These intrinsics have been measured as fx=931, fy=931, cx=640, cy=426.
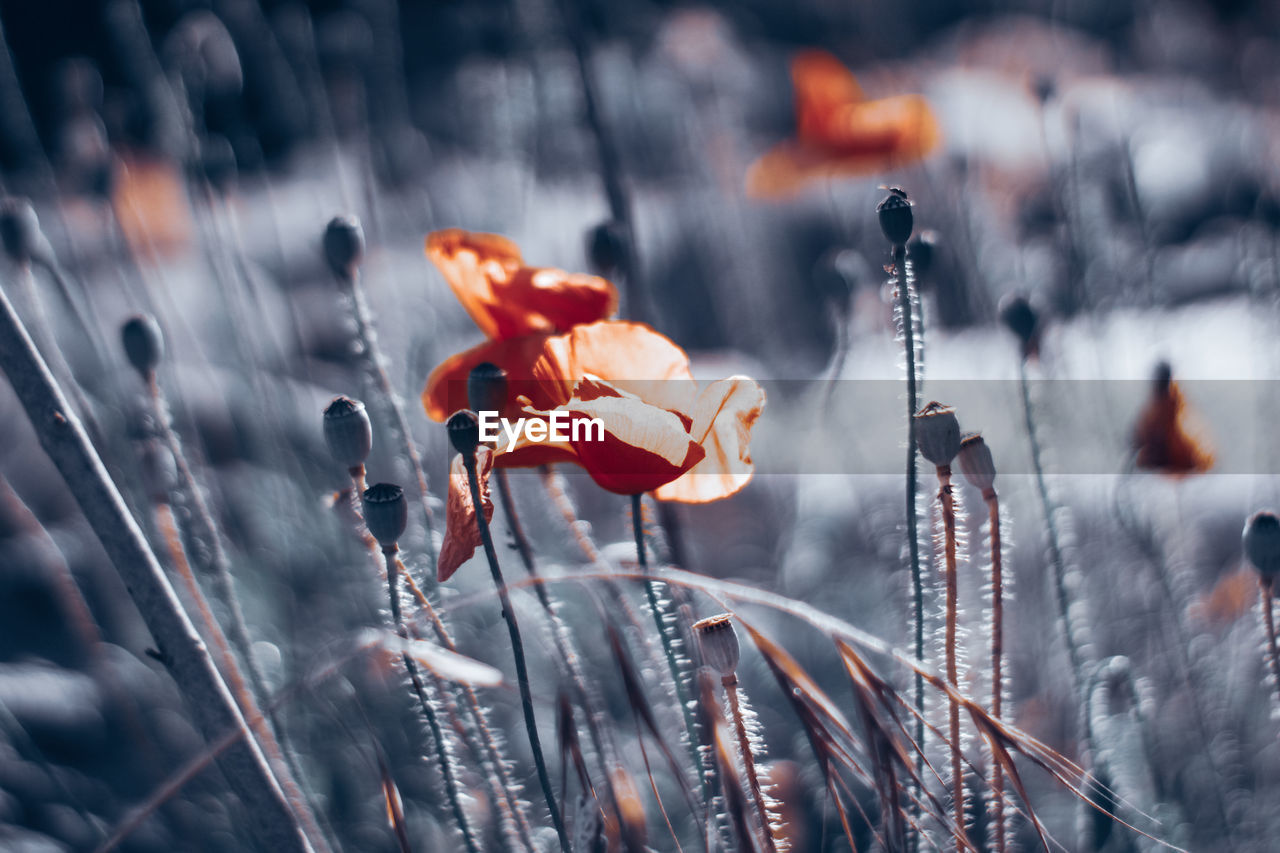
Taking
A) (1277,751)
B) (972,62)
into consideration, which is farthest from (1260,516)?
(972,62)

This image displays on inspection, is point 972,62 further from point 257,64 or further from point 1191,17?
point 257,64

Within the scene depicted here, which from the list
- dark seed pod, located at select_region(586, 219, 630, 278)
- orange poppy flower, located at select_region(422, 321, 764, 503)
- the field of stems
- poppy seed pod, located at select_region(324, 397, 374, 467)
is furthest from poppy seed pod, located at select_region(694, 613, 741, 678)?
dark seed pod, located at select_region(586, 219, 630, 278)

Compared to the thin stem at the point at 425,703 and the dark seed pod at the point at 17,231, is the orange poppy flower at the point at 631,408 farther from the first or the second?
the dark seed pod at the point at 17,231

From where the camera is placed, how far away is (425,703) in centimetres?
50

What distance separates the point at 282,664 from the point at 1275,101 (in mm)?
2381

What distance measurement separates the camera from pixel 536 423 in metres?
0.48

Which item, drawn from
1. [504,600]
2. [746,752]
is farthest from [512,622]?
[746,752]

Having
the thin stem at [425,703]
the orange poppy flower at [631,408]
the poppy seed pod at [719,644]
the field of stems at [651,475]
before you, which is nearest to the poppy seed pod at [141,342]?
the field of stems at [651,475]

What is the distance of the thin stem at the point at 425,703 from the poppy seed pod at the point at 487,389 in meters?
0.09

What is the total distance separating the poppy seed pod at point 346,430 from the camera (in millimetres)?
511

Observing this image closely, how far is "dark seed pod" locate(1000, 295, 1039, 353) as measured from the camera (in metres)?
0.73

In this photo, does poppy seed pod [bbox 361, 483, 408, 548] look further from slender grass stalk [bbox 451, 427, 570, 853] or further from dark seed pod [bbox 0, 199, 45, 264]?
dark seed pod [bbox 0, 199, 45, 264]

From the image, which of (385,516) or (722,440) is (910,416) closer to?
(722,440)

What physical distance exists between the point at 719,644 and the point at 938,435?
16 cm
